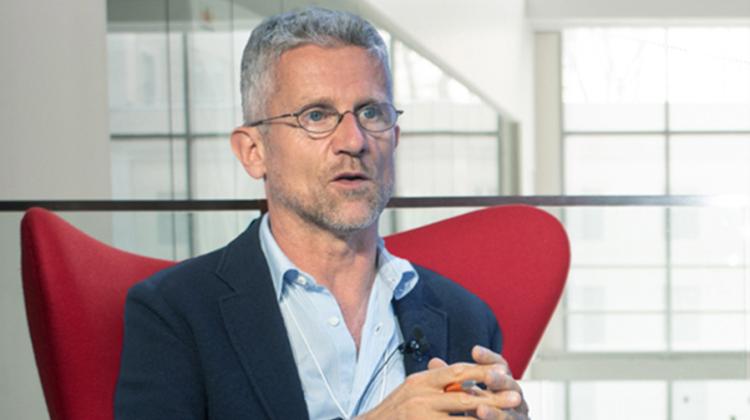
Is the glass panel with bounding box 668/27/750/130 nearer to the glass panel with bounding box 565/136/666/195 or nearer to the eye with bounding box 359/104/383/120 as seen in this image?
the glass panel with bounding box 565/136/666/195

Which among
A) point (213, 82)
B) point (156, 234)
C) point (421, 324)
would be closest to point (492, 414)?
point (421, 324)

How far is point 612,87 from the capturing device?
17.7 metres

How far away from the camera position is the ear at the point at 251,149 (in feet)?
5.21

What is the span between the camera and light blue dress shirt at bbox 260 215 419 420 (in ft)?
5.09

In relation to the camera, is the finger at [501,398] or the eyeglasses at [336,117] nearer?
the finger at [501,398]

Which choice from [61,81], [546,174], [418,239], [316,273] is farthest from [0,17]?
[546,174]

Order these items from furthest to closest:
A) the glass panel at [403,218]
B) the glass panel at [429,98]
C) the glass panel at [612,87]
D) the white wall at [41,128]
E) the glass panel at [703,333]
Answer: the glass panel at [612,87] < the glass panel at [703,333] < the glass panel at [429,98] < the glass panel at [403,218] < the white wall at [41,128]

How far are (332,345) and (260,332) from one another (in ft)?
0.34

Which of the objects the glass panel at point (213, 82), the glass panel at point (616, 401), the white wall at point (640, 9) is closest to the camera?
the glass panel at point (616, 401)

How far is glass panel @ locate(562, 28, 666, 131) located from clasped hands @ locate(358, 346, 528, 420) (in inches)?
650

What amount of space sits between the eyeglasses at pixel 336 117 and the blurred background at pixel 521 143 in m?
0.81

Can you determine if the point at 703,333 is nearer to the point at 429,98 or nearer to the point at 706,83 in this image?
the point at 706,83

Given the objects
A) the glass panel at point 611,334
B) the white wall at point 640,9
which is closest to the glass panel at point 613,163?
the glass panel at point 611,334

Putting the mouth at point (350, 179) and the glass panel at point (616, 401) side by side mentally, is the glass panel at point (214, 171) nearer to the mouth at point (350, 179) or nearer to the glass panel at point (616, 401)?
the glass panel at point (616, 401)
